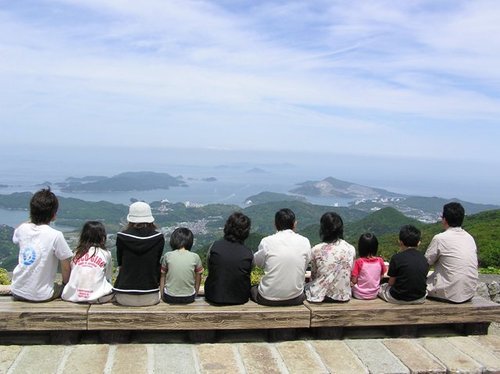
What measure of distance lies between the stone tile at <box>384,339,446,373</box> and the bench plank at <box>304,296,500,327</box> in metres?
0.23

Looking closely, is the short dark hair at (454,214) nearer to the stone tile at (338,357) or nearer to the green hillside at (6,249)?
the stone tile at (338,357)

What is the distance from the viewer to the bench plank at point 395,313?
484cm

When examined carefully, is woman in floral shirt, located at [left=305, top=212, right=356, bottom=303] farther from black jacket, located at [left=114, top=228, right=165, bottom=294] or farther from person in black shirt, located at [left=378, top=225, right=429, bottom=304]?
black jacket, located at [left=114, top=228, right=165, bottom=294]

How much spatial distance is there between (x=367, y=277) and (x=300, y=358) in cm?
139

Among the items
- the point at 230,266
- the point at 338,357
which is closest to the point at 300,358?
the point at 338,357

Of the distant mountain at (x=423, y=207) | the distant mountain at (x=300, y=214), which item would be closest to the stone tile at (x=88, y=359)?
the distant mountain at (x=300, y=214)

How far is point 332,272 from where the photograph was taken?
199 inches

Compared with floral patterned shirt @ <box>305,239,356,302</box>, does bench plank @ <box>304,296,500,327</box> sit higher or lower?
lower

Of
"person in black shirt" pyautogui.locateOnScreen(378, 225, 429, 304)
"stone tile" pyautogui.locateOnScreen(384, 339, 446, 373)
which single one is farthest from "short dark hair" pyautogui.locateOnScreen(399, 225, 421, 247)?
"stone tile" pyautogui.locateOnScreen(384, 339, 446, 373)

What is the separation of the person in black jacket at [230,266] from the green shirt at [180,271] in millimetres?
180

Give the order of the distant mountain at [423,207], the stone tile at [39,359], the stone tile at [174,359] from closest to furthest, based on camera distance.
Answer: the stone tile at [39,359], the stone tile at [174,359], the distant mountain at [423,207]

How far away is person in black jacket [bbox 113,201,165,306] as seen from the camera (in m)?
4.69

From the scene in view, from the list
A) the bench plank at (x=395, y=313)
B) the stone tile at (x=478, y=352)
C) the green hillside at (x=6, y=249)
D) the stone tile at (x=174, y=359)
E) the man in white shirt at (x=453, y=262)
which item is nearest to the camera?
the stone tile at (x=174, y=359)

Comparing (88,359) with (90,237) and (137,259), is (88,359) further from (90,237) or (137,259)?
(90,237)
